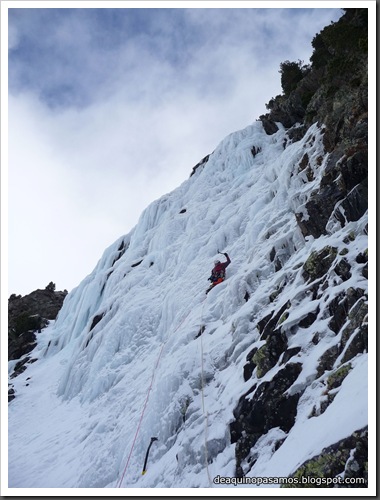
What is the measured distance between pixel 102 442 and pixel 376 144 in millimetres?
9983

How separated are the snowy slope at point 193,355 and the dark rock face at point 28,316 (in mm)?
5559

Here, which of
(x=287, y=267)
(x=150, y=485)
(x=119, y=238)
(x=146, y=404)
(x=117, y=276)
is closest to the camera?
(x=150, y=485)

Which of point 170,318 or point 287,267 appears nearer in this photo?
point 287,267

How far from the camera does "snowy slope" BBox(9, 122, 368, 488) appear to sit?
21.1 ft

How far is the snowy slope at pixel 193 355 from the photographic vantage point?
6.43 meters

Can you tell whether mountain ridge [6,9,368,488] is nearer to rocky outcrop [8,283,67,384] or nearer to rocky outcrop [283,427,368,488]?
rocky outcrop [283,427,368,488]

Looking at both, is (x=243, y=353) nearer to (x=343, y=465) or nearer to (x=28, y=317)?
(x=343, y=465)

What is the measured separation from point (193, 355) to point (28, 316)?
1034 inches

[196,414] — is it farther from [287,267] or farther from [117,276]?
[117,276]

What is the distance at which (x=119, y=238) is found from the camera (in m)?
27.6

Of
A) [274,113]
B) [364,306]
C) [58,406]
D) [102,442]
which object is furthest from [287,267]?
[274,113]

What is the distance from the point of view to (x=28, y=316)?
105ft

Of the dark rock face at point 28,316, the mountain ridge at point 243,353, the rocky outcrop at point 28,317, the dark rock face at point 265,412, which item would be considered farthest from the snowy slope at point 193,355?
the dark rock face at point 28,316

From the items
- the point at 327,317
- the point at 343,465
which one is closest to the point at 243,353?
the point at 327,317
